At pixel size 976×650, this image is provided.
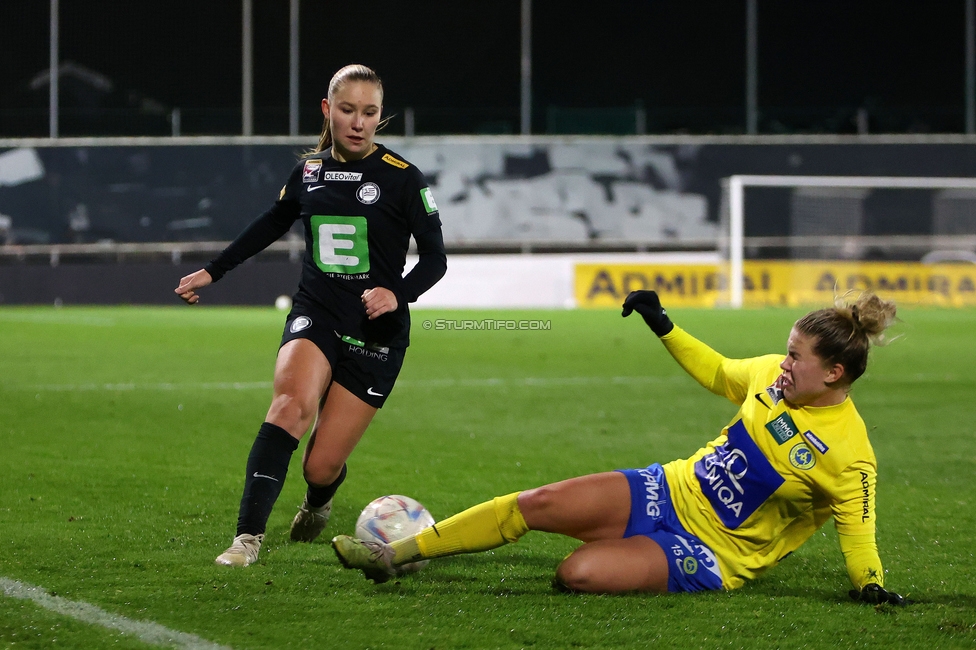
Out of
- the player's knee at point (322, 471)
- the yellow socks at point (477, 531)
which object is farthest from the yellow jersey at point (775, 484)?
the player's knee at point (322, 471)

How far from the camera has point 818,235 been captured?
2647cm

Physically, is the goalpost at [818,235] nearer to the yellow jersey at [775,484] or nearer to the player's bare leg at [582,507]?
the yellow jersey at [775,484]

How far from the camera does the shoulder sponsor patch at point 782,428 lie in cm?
379

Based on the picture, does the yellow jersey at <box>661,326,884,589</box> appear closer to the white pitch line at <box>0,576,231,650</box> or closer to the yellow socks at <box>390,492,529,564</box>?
the yellow socks at <box>390,492,529,564</box>

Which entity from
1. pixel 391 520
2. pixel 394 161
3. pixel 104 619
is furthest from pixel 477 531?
pixel 394 161

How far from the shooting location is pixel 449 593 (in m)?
3.90

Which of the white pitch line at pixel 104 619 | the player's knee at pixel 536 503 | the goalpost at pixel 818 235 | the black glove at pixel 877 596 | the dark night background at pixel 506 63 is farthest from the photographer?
the dark night background at pixel 506 63

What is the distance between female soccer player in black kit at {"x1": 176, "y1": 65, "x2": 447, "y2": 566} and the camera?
175 inches

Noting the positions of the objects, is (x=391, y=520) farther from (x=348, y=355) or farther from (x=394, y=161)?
(x=394, y=161)

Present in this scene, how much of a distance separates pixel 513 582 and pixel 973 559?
6.05 ft

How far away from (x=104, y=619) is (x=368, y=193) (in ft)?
6.15

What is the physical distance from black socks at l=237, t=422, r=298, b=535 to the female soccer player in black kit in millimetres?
62

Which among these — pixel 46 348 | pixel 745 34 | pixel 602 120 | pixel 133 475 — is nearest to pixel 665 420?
pixel 133 475

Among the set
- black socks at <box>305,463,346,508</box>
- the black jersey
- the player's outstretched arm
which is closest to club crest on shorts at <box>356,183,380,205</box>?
the black jersey
